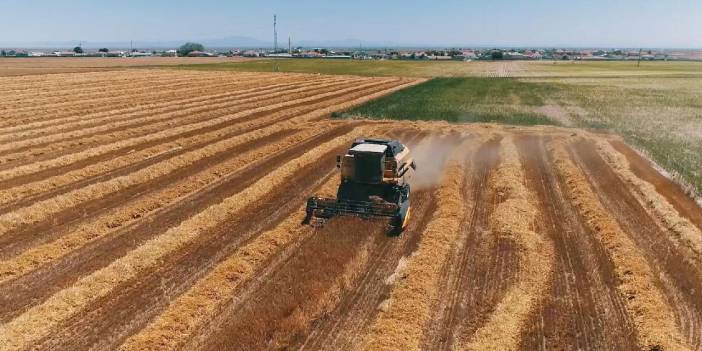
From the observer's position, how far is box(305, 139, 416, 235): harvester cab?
1617cm

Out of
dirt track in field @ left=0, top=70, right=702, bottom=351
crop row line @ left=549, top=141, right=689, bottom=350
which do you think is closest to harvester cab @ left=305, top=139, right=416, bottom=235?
dirt track in field @ left=0, top=70, right=702, bottom=351

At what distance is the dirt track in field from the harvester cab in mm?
660

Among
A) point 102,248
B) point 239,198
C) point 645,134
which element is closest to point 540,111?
point 645,134

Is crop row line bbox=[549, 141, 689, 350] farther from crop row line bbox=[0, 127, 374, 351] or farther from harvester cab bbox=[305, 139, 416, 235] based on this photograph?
crop row line bbox=[0, 127, 374, 351]

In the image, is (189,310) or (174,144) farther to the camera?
(174,144)

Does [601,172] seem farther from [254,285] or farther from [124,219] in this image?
[124,219]

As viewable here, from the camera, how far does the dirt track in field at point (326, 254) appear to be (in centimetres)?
1064

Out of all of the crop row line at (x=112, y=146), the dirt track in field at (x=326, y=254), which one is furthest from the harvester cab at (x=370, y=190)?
the crop row line at (x=112, y=146)

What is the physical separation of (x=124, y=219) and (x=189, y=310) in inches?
294

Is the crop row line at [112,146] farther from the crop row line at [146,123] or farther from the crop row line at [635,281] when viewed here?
the crop row line at [635,281]

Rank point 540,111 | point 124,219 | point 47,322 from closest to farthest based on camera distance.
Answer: point 47,322, point 124,219, point 540,111

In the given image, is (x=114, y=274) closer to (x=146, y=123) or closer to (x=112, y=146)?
(x=112, y=146)

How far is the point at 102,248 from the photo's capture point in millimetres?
14664

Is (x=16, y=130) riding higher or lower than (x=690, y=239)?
higher
